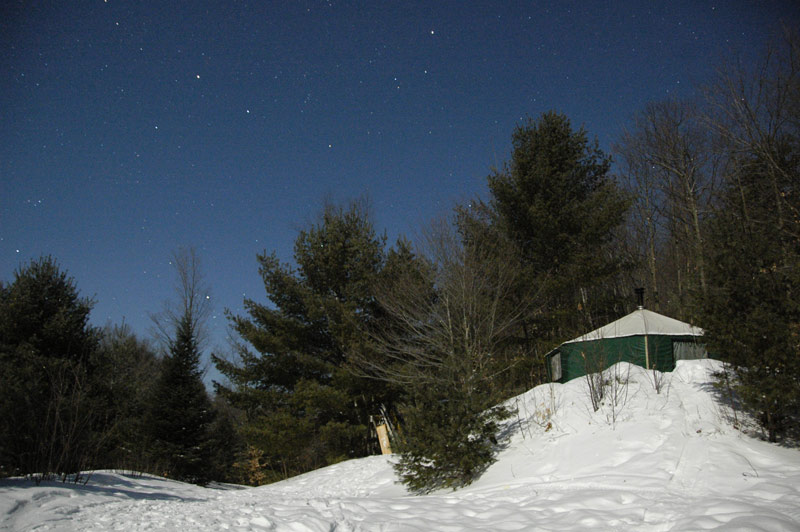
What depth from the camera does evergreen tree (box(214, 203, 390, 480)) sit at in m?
14.1

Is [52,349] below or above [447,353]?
above

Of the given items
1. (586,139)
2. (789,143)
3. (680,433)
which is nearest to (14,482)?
(680,433)

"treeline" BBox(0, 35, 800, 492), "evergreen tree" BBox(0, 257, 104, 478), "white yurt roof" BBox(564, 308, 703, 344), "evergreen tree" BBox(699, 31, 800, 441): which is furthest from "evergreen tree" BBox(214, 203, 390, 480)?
"evergreen tree" BBox(699, 31, 800, 441)

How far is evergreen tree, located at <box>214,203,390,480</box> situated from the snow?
459 centimetres

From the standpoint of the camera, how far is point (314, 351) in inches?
622

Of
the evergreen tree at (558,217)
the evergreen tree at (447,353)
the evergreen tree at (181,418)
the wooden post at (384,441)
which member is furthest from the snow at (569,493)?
the evergreen tree at (181,418)

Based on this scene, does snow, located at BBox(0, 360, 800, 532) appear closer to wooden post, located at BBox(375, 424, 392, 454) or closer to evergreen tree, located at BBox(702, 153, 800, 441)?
evergreen tree, located at BBox(702, 153, 800, 441)

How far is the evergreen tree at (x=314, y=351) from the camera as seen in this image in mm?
14086

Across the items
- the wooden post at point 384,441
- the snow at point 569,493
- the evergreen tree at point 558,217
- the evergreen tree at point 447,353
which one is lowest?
the wooden post at point 384,441

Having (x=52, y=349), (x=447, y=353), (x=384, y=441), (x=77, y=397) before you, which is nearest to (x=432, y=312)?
(x=447, y=353)

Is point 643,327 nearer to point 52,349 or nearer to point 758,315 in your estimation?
point 758,315

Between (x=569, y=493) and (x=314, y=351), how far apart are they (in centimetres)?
1136

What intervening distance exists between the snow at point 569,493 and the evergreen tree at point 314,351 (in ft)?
15.1

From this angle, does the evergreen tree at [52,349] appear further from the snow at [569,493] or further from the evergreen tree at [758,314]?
the evergreen tree at [758,314]
